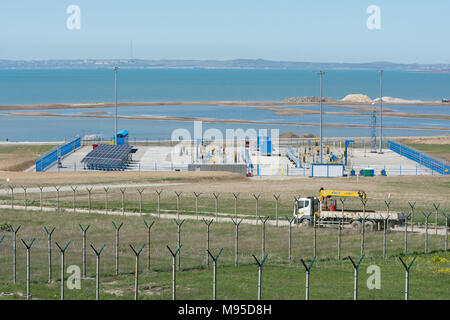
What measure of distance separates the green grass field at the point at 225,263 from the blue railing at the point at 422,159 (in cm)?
3518

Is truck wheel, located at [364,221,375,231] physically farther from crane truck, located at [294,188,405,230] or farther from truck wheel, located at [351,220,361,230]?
truck wheel, located at [351,220,361,230]

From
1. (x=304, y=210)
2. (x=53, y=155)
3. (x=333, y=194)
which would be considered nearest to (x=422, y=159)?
(x=53, y=155)

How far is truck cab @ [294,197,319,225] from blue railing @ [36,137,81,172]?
38.2 metres

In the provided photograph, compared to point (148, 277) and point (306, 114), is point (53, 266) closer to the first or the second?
point (148, 277)

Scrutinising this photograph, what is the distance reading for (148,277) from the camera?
23922 mm

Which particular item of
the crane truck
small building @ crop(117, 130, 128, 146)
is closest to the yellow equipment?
the crane truck

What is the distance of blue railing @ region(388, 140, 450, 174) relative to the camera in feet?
219

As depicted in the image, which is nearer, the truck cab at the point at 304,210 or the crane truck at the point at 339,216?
the crane truck at the point at 339,216

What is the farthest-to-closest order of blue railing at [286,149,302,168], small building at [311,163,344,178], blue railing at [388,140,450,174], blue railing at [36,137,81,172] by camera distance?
blue railing at [286,149,302,168]
blue railing at [36,137,81,172]
blue railing at [388,140,450,174]
small building at [311,163,344,178]

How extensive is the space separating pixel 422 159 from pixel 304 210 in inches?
1586

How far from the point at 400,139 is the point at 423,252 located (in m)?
71.6

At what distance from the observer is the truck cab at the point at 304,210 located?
3597 centimetres

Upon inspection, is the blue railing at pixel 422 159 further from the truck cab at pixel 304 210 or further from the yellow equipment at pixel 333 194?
the truck cab at pixel 304 210

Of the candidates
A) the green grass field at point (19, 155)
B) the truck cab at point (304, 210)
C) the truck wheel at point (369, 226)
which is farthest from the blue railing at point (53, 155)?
the truck wheel at point (369, 226)
